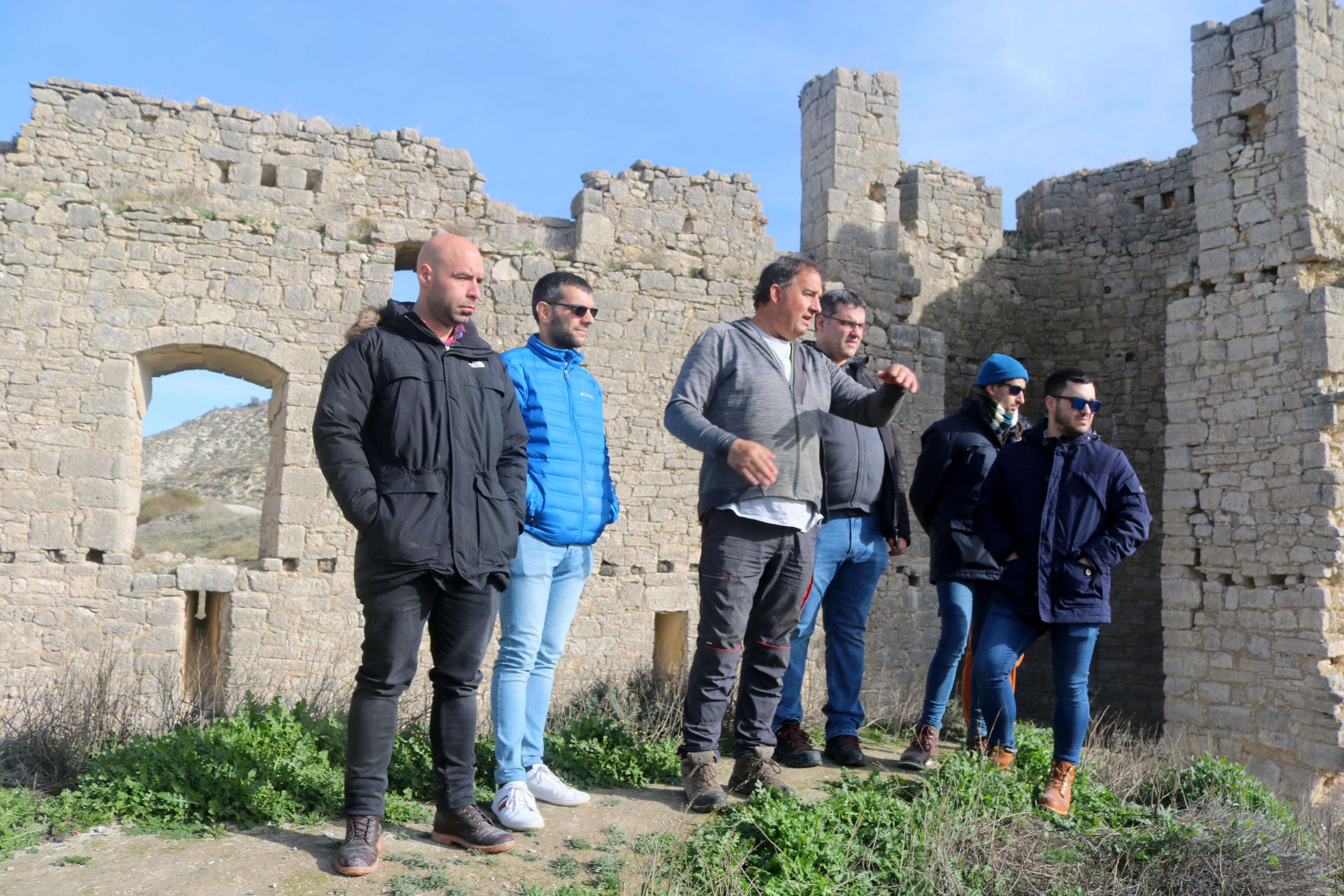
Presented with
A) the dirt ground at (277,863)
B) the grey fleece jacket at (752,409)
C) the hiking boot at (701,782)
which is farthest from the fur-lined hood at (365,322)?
the hiking boot at (701,782)

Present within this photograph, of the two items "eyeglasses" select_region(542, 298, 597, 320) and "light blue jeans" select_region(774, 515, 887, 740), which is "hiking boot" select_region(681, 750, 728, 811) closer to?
"light blue jeans" select_region(774, 515, 887, 740)

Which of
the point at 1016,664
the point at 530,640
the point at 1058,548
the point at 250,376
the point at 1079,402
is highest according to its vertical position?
the point at 250,376

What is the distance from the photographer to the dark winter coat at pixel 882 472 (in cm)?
450

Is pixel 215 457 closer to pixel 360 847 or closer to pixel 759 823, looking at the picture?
pixel 360 847

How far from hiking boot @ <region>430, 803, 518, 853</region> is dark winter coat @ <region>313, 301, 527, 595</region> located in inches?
30.2

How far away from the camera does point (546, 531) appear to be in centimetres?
350

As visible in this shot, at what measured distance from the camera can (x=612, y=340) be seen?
28.2 ft

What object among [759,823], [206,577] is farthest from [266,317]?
[759,823]

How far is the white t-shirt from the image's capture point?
139 inches

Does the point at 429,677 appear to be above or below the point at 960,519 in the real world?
below

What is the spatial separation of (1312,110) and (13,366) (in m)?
10.8

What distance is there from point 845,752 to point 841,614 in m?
0.64

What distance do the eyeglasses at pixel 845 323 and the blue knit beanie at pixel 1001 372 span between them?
2.36 feet

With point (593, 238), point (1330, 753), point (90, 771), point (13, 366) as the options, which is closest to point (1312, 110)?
point (1330, 753)
